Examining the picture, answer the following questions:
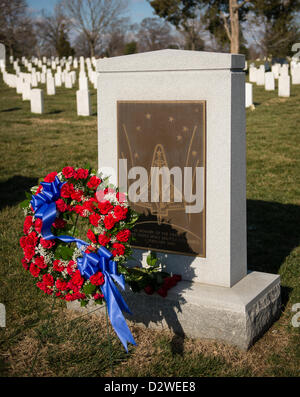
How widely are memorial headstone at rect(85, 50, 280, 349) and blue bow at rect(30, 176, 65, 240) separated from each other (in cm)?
84

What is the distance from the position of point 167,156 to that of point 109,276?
112 centimetres

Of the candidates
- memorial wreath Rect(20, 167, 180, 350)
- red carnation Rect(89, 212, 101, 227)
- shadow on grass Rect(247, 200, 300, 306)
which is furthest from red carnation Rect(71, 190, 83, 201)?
shadow on grass Rect(247, 200, 300, 306)

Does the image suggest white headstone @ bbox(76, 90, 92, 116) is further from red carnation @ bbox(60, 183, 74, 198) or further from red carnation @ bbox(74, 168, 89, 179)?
red carnation @ bbox(60, 183, 74, 198)

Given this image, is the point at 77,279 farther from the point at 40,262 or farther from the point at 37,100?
the point at 37,100

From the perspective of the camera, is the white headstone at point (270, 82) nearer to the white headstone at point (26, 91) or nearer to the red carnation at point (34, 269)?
the white headstone at point (26, 91)

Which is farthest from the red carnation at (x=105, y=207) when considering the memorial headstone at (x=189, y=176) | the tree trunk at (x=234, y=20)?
the tree trunk at (x=234, y=20)

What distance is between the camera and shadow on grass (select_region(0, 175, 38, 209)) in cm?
772

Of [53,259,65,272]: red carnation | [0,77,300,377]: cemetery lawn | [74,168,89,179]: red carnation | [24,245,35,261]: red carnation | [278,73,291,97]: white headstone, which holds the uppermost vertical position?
[278,73,291,97]: white headstone

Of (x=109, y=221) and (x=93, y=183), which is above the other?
(x=93, y=183)

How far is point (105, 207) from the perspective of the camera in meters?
3.24

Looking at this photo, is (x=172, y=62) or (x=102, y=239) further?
(x=172, y=62)

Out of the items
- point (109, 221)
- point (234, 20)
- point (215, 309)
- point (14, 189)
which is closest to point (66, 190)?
point (109, 221)

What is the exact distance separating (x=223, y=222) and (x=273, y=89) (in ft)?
55.7

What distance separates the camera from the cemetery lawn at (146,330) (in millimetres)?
3434
